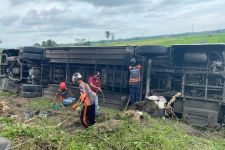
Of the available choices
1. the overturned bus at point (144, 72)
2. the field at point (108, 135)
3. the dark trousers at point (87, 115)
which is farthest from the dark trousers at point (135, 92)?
the dark trousers at point (87, 115)

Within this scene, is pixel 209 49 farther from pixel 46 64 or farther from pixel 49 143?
pixel 46 64

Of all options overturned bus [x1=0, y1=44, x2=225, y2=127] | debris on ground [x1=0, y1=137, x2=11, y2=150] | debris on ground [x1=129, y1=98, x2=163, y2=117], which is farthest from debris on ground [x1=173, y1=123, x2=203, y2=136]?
debris on ground [x1=0, y1=137, x2=11, y2=150]

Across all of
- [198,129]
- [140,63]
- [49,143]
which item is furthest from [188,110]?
[49,143]

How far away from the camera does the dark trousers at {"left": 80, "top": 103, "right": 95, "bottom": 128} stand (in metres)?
7.33

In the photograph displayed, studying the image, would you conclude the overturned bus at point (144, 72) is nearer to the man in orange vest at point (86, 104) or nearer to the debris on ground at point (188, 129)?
the debris on ground at point (188, 129)

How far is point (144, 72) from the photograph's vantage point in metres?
11.2

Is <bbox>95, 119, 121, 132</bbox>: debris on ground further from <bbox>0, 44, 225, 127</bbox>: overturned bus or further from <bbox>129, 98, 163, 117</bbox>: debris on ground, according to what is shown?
<bbox>0, 44, 225, 127</bbox>: overturned bus

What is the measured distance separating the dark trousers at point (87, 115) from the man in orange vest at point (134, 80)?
363 centimetres

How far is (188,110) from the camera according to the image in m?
9.23

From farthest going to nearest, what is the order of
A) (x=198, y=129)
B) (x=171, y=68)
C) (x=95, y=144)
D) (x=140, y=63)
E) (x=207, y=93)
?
(x=140, y=63), (x=171, y=68), (x=207, y=93), (x=198, y=129), (x=95, y=144)

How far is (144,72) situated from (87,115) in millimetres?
4482

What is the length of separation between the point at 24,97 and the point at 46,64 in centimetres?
226

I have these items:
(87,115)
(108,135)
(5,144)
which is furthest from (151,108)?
(5,144)

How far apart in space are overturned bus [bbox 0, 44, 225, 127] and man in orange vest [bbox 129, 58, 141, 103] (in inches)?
13.0
